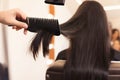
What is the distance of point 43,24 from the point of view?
76 centimetres

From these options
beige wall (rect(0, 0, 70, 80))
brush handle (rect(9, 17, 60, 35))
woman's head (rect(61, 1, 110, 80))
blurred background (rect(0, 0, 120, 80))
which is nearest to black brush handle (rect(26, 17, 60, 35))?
brush handle (rect(9, 17, 60, 35))

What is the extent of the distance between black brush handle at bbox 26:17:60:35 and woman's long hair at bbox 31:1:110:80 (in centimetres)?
34

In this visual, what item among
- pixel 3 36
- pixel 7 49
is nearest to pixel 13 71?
pixel 7 49

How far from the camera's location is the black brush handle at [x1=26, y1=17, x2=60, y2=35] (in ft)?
2.44

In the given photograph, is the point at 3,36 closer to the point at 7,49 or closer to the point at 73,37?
the point at 7,49

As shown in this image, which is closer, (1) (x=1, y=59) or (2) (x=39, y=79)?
(1) (x=1, y=59)

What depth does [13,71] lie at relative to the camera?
5.83 ft

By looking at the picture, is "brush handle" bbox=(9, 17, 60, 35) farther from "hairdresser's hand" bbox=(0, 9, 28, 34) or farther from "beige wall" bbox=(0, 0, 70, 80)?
"beige wall" bbox=(0, 0, 70, 80)

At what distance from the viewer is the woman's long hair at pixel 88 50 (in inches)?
43.9

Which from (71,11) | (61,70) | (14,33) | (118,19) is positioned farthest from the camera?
(118,19)

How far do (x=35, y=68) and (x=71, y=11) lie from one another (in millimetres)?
1970

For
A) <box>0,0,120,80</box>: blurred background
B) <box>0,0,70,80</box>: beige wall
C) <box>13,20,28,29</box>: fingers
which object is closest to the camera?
<box>13,20,28,29</box>: fingers

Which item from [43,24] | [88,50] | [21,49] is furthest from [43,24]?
[21,49]

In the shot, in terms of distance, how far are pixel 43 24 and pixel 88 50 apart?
1.41ft
